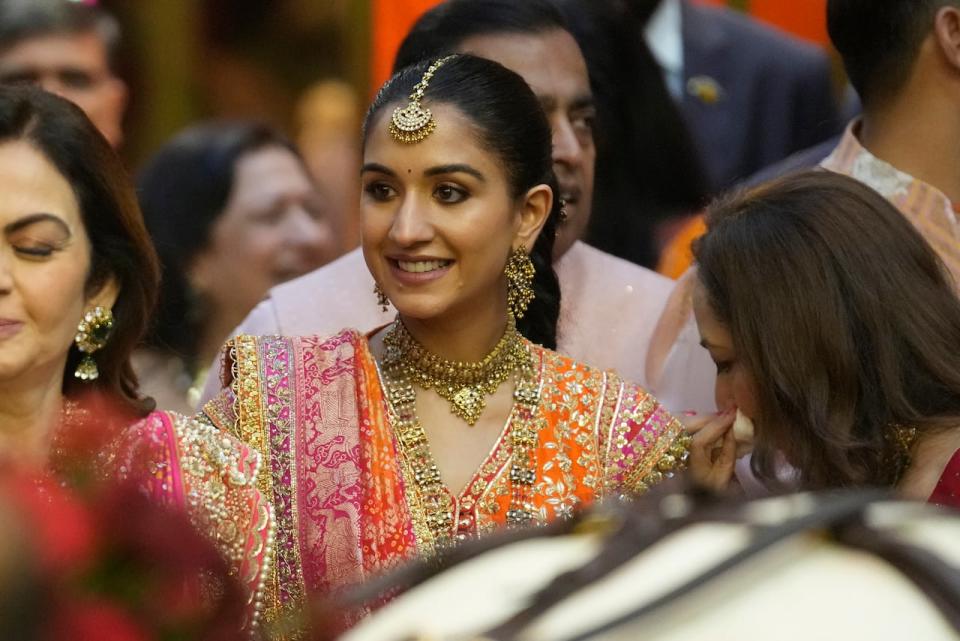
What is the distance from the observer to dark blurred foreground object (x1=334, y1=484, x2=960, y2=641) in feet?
2.70

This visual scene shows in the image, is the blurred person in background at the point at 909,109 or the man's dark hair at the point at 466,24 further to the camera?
the man's dark hair at the point at 466,24

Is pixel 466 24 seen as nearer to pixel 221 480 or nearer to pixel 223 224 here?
pixel 223 224

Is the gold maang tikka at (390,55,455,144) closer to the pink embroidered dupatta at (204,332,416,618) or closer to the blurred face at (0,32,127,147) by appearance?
the pink embroidered dupatta at (204,332,416,618)

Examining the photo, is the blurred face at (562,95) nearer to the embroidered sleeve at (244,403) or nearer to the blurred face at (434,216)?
the blurred face at (434,216)

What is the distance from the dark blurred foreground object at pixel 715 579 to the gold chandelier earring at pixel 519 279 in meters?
2.13

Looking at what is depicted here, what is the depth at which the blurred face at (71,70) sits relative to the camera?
4.21 metres

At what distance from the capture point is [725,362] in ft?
9.44

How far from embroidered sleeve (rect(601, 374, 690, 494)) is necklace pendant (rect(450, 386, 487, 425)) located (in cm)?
23

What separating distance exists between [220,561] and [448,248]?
1.91 meters

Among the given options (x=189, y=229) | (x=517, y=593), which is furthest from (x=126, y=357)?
(x=189, y=229)

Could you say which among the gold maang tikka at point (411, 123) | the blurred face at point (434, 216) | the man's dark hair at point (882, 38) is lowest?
the blurred face at point (434, 216)

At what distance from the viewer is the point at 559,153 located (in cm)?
354

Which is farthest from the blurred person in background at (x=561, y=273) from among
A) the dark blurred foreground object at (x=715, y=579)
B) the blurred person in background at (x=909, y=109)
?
the dark blurred foreground object at (x=715, y=579)

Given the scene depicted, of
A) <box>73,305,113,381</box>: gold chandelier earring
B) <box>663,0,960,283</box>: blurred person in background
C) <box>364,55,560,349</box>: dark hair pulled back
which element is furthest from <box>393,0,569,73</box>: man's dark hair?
<box>73,305,113,381</box>: gold chandelier earring
